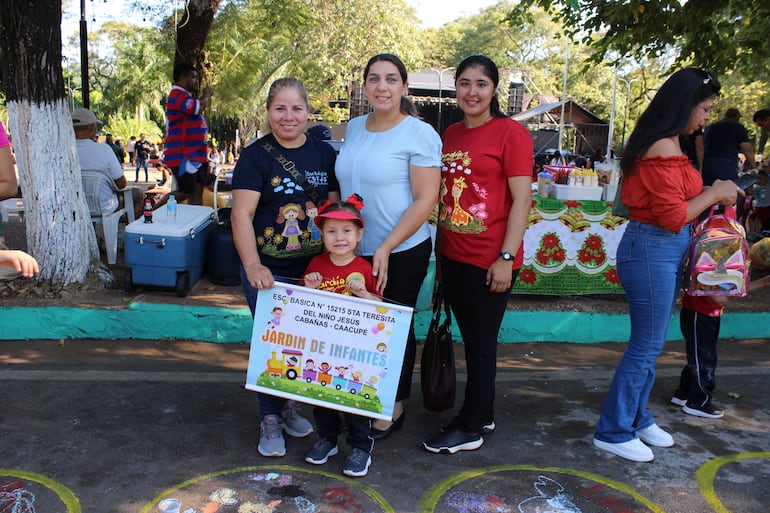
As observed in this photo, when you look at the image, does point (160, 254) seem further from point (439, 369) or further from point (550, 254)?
point (550, 254)

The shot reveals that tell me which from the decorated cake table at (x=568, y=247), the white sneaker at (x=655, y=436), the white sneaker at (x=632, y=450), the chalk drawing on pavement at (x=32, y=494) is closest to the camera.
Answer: the chalk drawing on pavement at (x=32, y=494)

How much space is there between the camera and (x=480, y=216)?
3.29 meters

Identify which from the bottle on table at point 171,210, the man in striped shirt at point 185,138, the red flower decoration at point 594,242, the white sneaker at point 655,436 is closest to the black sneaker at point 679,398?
the white sneaker at point 655,436

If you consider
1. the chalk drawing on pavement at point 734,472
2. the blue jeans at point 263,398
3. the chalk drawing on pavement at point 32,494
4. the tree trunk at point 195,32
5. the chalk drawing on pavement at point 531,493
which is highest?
Result: the tree trunk at point 195,32

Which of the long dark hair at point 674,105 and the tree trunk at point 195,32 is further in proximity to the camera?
the tree trunk at point 195,32

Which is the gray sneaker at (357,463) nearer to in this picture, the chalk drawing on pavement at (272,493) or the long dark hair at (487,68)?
the chalk drawing on pavement at (272,493)

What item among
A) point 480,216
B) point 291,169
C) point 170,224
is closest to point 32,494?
point 291,169

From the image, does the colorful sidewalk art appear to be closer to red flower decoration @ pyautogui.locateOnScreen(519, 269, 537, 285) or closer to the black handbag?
the black handbag

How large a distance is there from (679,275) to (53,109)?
494 centimetres

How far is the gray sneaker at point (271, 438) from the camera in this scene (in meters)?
3.36

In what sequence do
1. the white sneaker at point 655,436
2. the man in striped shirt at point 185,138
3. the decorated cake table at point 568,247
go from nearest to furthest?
the white sneaker at point 655,436 < the decorated cake table at point 568,247 < the man in striped shirt at point 185,138

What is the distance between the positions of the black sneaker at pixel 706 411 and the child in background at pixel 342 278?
85.0 inches

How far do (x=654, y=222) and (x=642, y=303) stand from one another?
422 mm

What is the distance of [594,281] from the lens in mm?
6082
